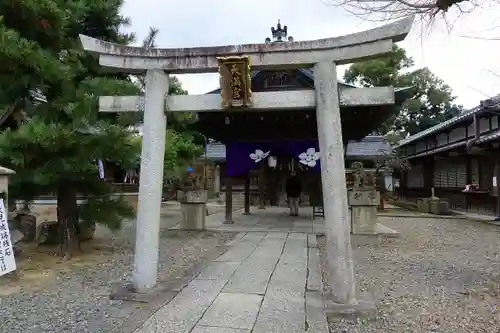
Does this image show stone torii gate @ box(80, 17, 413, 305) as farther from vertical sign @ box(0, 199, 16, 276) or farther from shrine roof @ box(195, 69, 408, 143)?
shrine roof @ box(195, 69, 408, 143)

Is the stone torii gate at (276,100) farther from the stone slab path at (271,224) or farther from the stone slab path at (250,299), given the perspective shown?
the stone slab path at (271,224)

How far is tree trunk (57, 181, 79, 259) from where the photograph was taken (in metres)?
7.41

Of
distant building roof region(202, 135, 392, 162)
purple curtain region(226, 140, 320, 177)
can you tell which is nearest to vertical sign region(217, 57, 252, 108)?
purple curtain region(226, 140, 320, 177)

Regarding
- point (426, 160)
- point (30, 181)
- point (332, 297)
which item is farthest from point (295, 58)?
point (426, 160)

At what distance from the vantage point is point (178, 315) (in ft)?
13.6

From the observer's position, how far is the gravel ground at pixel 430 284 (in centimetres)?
409

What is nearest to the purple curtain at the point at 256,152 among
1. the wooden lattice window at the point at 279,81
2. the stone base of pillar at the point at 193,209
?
the stone base of pillar at the point at 193,209

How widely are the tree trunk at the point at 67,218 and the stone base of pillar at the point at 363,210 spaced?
6.11 metres

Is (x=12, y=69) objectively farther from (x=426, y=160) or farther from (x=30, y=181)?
(x=426, y=160)

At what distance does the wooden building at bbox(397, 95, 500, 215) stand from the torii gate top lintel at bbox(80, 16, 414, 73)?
784 cm

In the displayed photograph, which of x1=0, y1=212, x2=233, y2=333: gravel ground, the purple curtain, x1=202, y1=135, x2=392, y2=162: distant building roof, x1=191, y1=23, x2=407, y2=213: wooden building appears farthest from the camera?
x1=202, y1=135, x2=392, y2=162: distant building roof

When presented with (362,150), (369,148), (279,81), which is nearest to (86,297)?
(279,81)

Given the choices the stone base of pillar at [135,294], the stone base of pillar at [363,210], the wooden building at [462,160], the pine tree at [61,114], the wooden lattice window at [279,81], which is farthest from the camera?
the wooden building at [462,160]

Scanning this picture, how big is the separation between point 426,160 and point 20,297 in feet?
69.5
